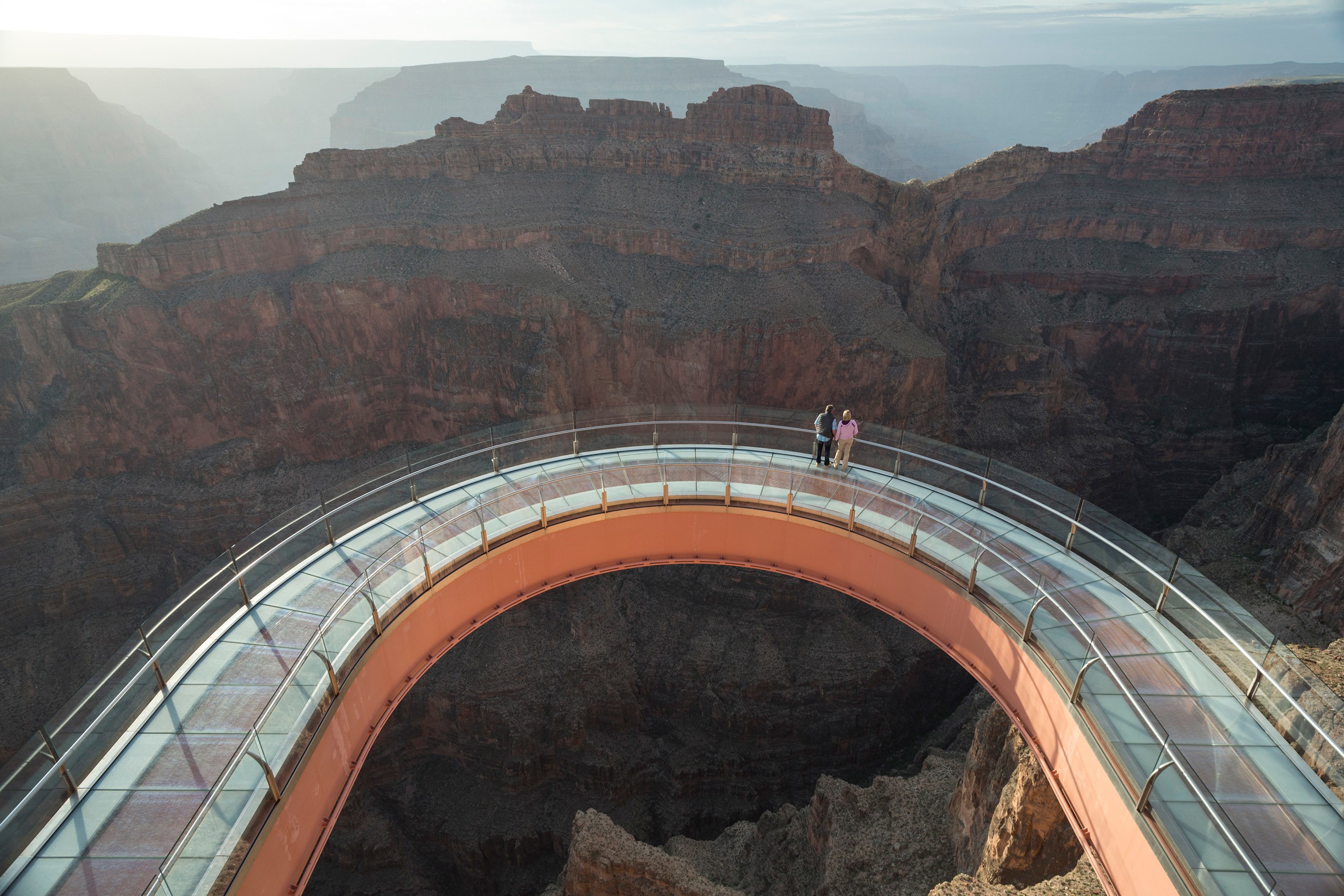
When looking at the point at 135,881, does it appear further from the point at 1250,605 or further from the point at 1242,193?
the point at 1242,193

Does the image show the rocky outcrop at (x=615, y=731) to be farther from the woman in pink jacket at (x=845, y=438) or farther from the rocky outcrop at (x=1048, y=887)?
the woman in pink jacket at (x=845, y=438)

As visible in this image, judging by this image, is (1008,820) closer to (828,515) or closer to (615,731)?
(828,515)

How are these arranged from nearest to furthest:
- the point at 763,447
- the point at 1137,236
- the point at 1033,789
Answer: the point at 1033,789 → the point at 763,447 → the point at 1137,236

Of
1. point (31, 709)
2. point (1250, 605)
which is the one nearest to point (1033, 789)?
point (1250, 605)

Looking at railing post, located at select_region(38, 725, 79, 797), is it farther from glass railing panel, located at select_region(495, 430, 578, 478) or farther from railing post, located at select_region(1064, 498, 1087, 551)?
railing post, located at select_region(1064, 498, 1087, 551)

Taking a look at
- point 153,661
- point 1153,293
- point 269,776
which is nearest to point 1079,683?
point 269,776

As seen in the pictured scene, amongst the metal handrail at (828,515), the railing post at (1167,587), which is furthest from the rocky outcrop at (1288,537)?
the metal handrail at (828,515)
